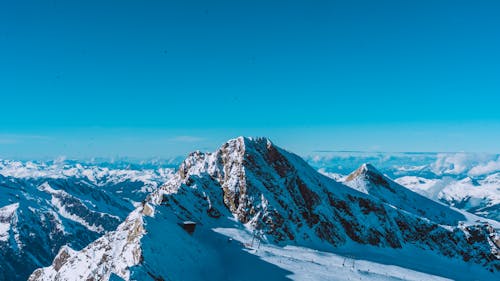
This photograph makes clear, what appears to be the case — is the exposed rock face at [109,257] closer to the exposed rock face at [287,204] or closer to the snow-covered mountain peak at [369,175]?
the exposed rock face at [287,204]

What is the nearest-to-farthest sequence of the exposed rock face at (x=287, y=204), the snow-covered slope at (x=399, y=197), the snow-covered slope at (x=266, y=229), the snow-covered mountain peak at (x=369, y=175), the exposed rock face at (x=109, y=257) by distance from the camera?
1. the exposed rock face at (x=109, y=257)
2. the snow-covered slope at (x=266, y=229)
3. the exposed rock face at (x=287, y=204)
4. the snow-covered slope at (x=399, y=197)
5. the snow-covered mountain peak at (x=369, y=175)

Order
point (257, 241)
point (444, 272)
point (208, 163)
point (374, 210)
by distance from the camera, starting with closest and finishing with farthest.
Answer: point (257, 241) → point (444, 272) → point (208, 163) → point (374, 210)

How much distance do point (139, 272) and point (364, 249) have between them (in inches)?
3281

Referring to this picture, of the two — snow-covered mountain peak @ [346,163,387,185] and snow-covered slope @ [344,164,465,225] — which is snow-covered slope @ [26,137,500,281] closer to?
snow-covered slope @ [344,164,465,225]

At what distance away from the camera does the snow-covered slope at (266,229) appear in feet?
226

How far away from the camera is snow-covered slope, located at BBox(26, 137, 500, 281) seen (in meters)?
68.9

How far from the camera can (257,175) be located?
114812mm

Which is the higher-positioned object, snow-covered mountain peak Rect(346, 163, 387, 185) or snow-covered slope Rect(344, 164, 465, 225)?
snow-covered mountain peak Rect(346, 163, 387, 185)

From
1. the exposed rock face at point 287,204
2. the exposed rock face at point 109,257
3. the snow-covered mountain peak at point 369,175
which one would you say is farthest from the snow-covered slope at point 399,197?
the exposed rock face at point 109,257

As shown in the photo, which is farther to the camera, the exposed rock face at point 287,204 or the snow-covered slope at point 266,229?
the exposed rock face at point 287,204

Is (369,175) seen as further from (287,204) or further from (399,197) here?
(287,204)

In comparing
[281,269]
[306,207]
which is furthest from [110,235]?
[306,207]

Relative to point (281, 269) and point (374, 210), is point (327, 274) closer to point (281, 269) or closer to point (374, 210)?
point (281, 269)

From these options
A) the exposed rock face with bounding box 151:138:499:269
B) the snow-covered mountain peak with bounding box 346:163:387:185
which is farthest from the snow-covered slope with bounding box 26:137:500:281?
the snow-covered mountain peak with bounding box 346:163:387:185
